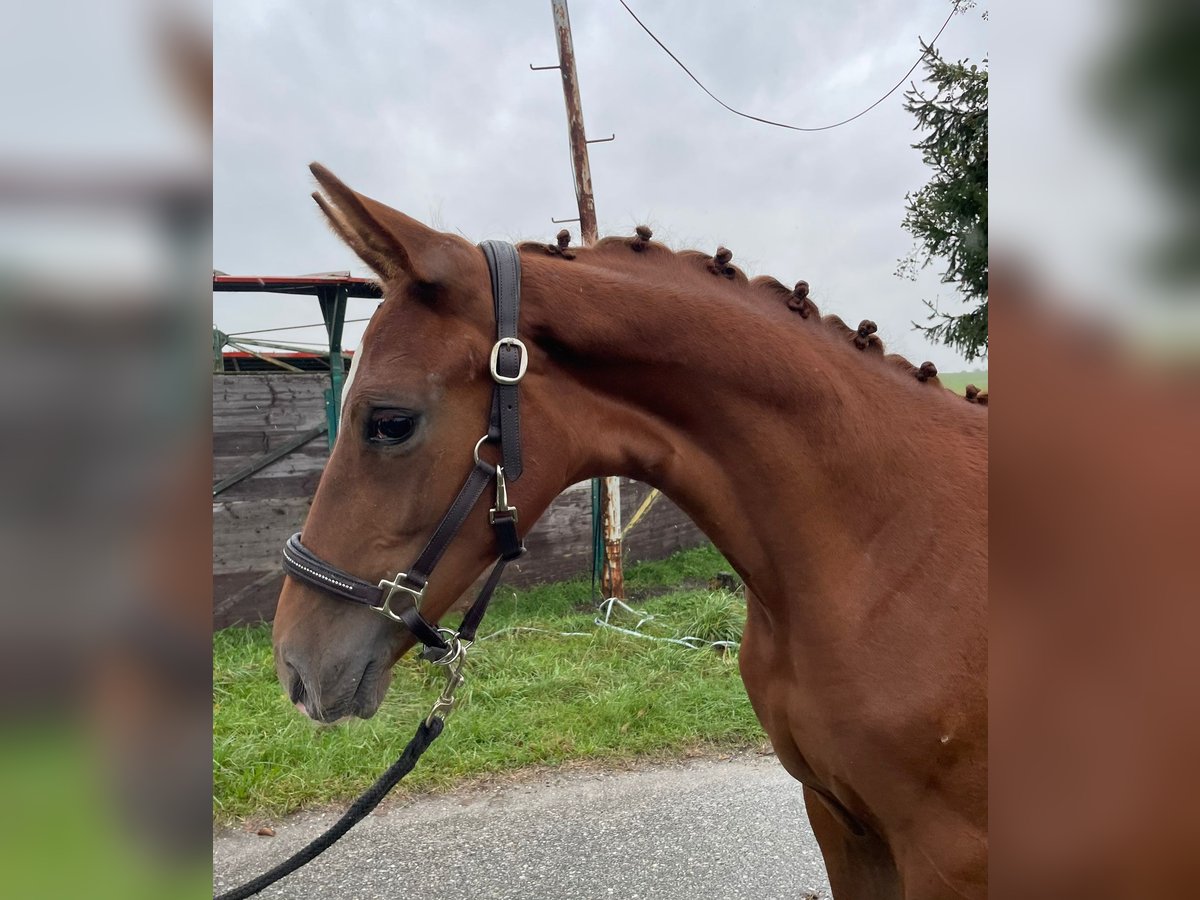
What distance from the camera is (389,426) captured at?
1401 millimetres

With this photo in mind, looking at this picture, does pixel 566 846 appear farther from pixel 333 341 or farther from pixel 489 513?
pixel 333 341

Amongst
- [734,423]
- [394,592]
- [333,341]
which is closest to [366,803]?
[394,592]

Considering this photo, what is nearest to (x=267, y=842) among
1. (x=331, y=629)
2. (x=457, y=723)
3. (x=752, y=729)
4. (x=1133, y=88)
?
(x=457, y=723)

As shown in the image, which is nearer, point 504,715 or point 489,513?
point 489,513

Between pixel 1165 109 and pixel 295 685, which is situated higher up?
pixel 1165 109

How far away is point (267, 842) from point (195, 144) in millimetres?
3325

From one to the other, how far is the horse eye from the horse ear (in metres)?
0.27

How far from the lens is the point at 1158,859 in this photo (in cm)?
61

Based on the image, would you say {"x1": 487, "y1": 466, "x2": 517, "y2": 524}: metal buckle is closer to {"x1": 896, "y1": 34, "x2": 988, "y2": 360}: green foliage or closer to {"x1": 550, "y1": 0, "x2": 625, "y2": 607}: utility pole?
{"x1": 896, "y1": 34, "x2": 988, "y2": 360}: green foliage

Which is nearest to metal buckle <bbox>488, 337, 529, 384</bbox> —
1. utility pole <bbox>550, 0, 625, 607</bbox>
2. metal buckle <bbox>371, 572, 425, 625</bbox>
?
metal buckle <bbox>371, 572, 425, 625</bbox>

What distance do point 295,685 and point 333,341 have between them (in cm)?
467

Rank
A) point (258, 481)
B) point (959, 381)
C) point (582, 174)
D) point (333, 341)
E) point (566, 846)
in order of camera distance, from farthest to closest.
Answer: point (582, 174) < point (333, 341) < point (258, 481) < point (566, 846) < point (959, 381)

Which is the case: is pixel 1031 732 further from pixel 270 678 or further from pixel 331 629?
pixel 270 678

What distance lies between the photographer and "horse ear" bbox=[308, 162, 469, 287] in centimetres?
137
